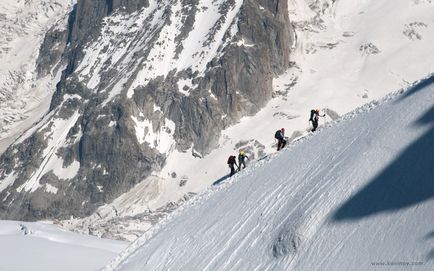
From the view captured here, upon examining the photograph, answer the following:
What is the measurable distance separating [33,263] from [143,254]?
31.4 feet

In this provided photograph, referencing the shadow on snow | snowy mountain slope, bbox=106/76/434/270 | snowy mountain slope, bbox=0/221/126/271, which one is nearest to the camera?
snowy mountain slope, bbox=106/76/434/270

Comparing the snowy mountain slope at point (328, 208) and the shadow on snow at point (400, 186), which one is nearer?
the snowy mountain slope at point (328, 208)

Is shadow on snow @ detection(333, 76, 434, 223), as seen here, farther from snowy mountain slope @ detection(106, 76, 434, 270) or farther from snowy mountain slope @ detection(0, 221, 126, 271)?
snowy mountain slope @ detection(0, 221, 126, 271)

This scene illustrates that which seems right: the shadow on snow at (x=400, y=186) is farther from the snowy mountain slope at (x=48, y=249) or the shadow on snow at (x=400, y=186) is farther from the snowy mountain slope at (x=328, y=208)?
the snowy mountain slope at (x=48, y=249)

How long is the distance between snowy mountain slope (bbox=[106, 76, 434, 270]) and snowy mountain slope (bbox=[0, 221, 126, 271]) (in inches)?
274

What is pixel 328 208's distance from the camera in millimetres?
39938

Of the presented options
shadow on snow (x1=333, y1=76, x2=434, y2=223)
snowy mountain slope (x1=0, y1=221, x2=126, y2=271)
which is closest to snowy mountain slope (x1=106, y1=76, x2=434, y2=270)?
shadow on snow (x1=333, y1=76, x2=434, y2=223)

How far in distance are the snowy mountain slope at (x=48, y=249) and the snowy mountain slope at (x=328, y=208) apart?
6.95 m

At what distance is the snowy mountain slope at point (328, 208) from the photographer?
34.8m

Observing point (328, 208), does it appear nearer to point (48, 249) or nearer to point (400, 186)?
point (400, 186)

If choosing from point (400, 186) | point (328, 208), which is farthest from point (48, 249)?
point (400, 186)

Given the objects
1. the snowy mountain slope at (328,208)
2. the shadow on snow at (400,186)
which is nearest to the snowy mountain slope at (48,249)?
the snowy mountain slope at (328,208)

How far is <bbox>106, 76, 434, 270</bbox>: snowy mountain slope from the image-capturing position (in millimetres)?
34812

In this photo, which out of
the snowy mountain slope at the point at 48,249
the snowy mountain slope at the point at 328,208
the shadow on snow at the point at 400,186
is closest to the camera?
the snowy mountain slope at the point at 328,208
